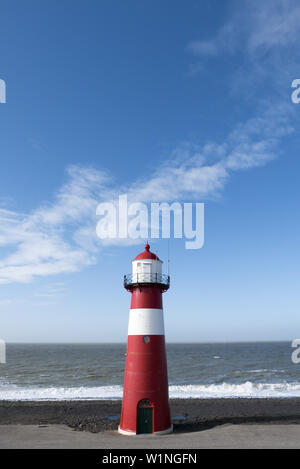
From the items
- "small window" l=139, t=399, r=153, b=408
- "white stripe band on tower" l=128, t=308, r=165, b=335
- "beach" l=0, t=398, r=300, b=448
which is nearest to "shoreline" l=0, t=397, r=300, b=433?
"beach" l=0, t=398, r=300, b=448

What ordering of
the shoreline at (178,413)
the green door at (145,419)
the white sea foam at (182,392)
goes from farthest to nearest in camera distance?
1. the white sea foam at (182,392)
2. the shoreline at (178,413)
3. the green door at (145,419)

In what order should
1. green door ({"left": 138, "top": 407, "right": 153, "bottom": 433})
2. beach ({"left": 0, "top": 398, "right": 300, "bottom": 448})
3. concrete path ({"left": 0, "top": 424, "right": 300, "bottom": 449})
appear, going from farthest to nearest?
green door ({"left": 138, "top": 407, "right": 153, "bottom": 433}), beach ({"left": 0, "top": 398, "right": 300, "bottom": 448}), concrete path ({"left": 0, "top": 424, "right": 300, "bottom": 449})

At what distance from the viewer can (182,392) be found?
33.4 meters

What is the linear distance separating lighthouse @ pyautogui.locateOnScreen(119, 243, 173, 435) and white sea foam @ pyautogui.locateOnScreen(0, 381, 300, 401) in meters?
14.4

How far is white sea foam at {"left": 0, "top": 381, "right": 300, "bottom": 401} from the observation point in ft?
102

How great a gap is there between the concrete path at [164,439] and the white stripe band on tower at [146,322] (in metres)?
4.57

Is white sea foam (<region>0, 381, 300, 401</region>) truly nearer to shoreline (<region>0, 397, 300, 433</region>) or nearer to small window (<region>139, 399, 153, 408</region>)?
shoreline (<region>0, 397, 300, 433</region>)

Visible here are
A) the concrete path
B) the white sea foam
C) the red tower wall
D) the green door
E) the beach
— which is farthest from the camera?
the white sea foam

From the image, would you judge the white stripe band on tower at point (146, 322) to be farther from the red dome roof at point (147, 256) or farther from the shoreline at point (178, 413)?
the shoreline at point (178, 413)

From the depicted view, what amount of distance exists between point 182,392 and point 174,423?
13116 millimetres

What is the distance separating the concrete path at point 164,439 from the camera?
49.7ft

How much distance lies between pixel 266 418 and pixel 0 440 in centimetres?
1553

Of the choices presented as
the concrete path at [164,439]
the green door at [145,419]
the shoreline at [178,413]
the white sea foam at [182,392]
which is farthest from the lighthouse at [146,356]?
the white sea foam at [182,392]

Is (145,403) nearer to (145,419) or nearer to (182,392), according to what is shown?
(145,419)
